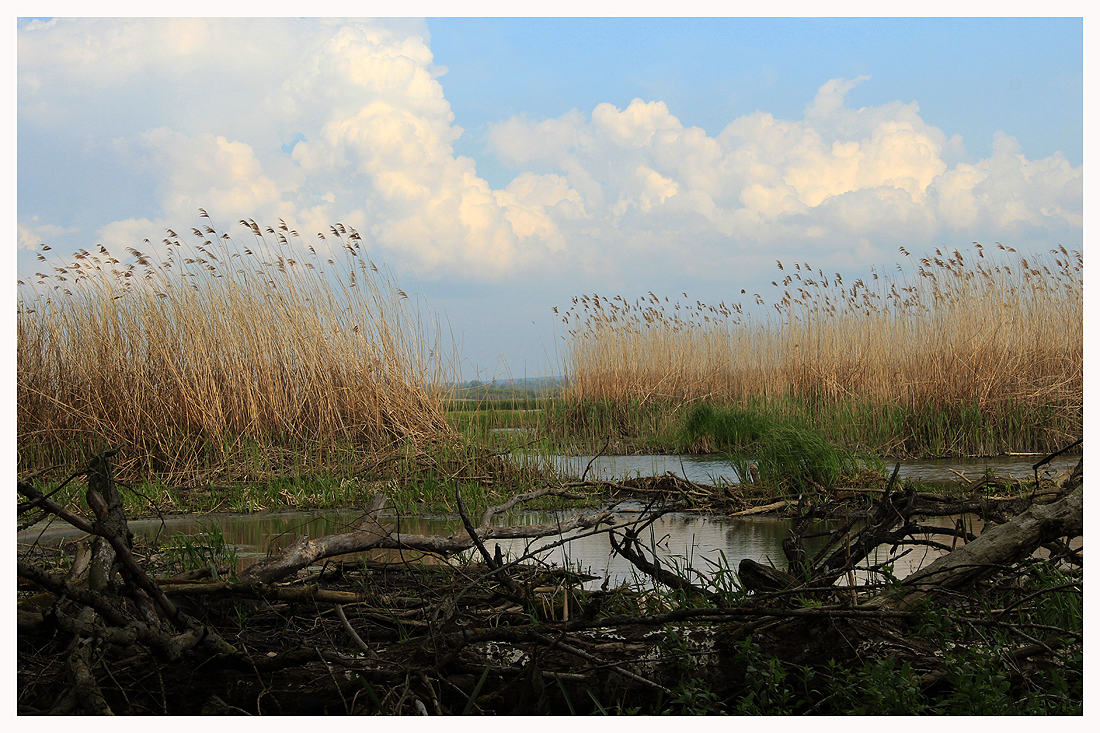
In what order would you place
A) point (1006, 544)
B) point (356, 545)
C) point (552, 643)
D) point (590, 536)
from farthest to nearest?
1. point (590, 536)
2. point (356, 545)
3. point (1006, 544)
4. point (552, 643)

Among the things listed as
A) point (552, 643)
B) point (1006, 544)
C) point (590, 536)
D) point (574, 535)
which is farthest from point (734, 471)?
point (552, 643)

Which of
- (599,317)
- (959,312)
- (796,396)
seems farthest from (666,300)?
(959,312)

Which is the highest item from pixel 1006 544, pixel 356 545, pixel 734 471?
pixel 1006 544

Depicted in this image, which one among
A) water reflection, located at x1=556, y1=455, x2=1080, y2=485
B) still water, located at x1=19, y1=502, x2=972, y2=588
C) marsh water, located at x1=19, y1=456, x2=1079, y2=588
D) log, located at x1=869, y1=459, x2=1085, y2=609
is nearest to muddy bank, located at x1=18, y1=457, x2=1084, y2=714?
log, located at x1=869, y1=459, x2=1085, y2=609

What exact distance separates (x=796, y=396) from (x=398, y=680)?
27.6 ft

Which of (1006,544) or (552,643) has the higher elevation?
(1006,544)

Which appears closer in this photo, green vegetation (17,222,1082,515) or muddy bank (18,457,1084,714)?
muddy bank (18,457,1084,714)

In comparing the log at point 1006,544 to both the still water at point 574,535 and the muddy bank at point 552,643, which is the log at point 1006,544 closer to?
the muddy bank at point 552,643

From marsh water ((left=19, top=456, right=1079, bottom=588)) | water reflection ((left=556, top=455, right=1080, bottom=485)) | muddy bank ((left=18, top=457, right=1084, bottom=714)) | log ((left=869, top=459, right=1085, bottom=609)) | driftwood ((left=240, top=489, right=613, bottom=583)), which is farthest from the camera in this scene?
water reflection ((left=556, top=455, right=1080, bottom=485))

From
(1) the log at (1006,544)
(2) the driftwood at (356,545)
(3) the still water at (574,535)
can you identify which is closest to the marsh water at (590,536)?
(3) the still water at (574,535)

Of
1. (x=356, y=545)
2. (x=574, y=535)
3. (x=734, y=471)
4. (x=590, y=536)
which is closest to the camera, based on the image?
(x=356, y=545)

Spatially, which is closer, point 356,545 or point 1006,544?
point 1006,544

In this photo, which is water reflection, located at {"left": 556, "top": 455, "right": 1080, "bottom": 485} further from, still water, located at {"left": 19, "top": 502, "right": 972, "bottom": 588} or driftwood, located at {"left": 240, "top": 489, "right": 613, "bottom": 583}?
driftwood, located at {"left": 240, "top": 489, "right": 613, "bottom": 583}

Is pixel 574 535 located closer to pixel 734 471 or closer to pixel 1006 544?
pixel 1006 544
